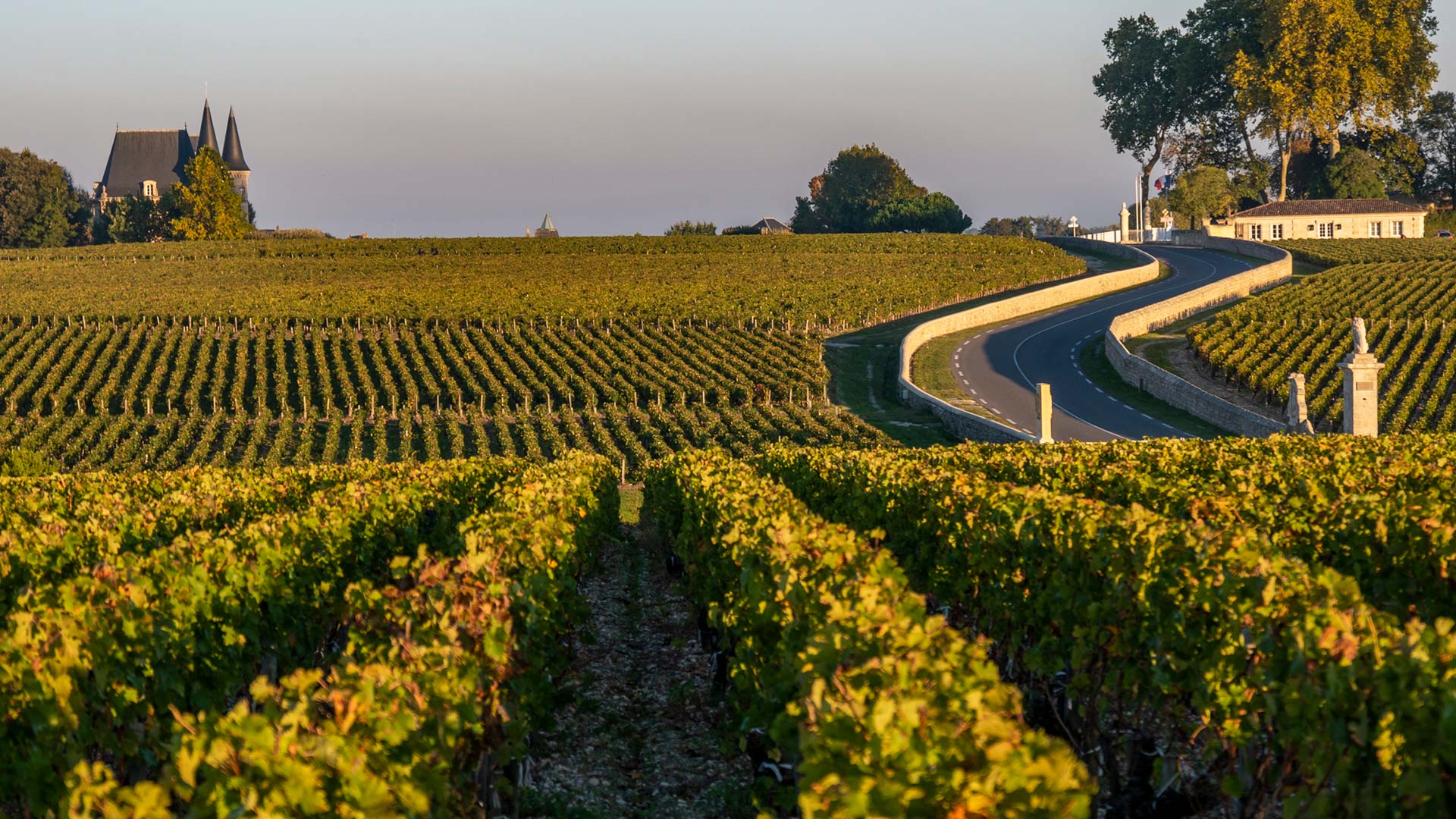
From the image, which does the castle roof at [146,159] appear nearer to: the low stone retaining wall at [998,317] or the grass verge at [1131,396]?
the low stone retaining wall at [998,317]

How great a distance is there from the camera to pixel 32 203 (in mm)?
122250

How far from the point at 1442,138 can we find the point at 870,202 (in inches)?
2026

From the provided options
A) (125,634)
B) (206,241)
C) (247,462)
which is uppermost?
(206,241)

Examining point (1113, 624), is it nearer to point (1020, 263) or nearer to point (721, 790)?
point (721, 790)

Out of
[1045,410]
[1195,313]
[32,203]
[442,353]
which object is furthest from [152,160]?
[1045,410]

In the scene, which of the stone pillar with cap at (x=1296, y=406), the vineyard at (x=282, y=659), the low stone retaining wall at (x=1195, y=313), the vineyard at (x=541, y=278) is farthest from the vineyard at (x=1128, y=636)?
the vineyard at (x=541, y=278)

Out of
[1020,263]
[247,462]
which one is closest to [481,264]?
[1020,263]

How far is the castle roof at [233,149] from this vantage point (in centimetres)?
16250

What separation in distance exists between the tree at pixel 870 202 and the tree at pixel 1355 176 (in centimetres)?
3079

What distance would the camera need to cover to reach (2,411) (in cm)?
5094

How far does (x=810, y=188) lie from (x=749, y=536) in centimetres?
A: 17304

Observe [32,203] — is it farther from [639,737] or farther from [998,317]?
[639,737]

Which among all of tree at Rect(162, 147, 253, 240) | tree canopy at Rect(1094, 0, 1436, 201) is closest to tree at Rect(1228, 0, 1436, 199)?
tree canopy at Rect(1094, 0, 1436, 201)

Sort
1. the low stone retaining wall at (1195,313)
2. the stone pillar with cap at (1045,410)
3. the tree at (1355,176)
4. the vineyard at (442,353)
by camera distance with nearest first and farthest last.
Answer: the stone pillar with cap at (1045,410)
the low stone retaining wall at (1195,313)
the vineyard at (442,353)
the tree at (1355,176)
